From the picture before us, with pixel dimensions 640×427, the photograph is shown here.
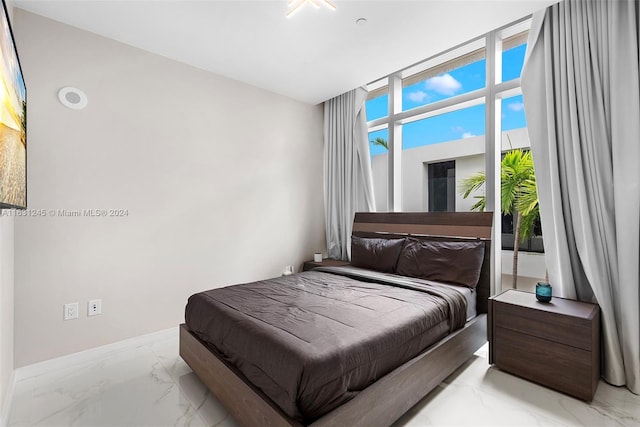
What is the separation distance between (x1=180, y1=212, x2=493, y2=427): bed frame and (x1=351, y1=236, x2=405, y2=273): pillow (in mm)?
446

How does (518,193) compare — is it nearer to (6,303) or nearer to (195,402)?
(195,402)

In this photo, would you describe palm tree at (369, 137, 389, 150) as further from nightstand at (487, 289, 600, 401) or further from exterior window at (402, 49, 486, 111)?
nightstand at (487, 289, 600, 401)

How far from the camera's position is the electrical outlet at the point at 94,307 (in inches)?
98.1

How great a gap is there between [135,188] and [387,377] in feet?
8.39

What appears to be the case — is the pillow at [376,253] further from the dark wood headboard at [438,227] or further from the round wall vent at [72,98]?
the round wall vent at [72,98]

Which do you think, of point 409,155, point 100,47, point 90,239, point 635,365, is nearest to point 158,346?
point 90,239

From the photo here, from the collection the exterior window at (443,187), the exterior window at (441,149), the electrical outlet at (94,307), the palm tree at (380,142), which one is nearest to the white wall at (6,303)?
the electrical outlet at (94,307)

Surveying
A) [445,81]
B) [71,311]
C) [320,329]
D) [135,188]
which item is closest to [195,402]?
Result: [320,329]

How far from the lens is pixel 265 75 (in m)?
3.29

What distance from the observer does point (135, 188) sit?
8.96ft

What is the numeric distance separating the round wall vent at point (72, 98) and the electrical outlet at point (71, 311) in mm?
1568

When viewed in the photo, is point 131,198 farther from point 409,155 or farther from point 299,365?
point 409,155

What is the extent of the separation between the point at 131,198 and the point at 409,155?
136 inches

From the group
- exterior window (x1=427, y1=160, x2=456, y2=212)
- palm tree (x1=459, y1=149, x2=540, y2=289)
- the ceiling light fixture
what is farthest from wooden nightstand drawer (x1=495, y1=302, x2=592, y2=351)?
the ceiling light fixture
